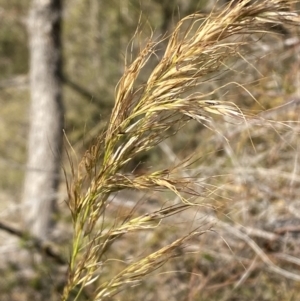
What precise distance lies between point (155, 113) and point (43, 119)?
447 centimetres

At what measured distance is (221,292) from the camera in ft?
8.44

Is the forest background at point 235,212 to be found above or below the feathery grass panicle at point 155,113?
below

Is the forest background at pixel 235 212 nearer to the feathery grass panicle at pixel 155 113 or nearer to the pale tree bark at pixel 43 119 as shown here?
the feathery grass panicle at pixel 155 113

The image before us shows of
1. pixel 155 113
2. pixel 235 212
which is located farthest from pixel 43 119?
pixel 155 113

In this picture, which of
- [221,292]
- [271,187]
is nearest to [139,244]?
[221,292]

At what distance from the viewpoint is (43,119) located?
5.30 metres

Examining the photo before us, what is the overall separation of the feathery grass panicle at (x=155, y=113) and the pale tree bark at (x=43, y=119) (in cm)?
397

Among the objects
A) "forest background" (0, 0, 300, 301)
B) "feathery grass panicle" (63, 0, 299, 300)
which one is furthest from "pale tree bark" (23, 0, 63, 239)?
"feathery grass panicle" (63, 0, 299, 300)

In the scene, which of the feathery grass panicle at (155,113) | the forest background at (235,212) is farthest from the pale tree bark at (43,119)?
the feathery grass panicle at (155,113)

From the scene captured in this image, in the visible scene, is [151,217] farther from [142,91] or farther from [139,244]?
[139,244]

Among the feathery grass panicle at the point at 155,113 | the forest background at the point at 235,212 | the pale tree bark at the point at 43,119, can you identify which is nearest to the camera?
the feathery grass panicle at the point at 155,113

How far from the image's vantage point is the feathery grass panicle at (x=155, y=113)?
36.9 inches

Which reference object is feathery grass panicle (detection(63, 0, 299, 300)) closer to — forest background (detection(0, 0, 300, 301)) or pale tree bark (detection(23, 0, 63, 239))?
forest background (detection(0, 0, 300, 301))

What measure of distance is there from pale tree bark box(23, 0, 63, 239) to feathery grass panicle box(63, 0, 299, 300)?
3966 millimetres
